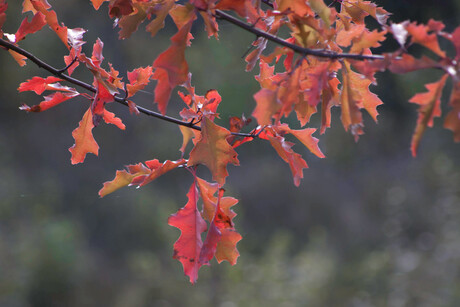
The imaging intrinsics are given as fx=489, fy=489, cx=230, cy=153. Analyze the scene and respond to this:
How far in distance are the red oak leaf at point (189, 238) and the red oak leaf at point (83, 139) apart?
192mm

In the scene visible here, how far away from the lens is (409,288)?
2.04 meters

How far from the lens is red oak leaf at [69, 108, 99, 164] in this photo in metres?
0.79

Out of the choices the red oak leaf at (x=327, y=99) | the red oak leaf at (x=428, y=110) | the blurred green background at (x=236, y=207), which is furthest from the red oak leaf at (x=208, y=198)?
the blurred green background at (x=236, y=207)

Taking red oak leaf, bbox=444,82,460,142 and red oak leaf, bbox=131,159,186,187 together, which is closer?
red oak leaf, bbox=444,82,460,142

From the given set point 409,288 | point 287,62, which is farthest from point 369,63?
point 409,288

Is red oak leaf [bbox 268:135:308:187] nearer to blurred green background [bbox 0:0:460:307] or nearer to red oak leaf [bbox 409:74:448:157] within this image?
red oak leaf [bbox 409:74:448:157]

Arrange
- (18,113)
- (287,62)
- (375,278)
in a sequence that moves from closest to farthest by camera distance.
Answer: (287,62)
(375,278)
(18,113)

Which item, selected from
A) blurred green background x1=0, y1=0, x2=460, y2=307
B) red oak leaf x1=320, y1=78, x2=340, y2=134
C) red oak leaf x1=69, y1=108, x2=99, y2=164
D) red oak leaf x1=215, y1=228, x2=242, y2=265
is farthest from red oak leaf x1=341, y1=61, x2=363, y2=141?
blurred green background x1=0, y1=0, x2=460, y2=307

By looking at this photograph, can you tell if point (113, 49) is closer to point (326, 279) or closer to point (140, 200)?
point (140, 200)

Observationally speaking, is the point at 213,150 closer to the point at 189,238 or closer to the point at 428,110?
the point at 189,238

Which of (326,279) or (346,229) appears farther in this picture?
(346,229)

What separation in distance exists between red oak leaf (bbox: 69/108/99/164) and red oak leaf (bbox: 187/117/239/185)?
212 millimetres

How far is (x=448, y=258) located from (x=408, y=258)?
0.16 meters

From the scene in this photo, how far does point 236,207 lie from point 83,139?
95.7 inches
